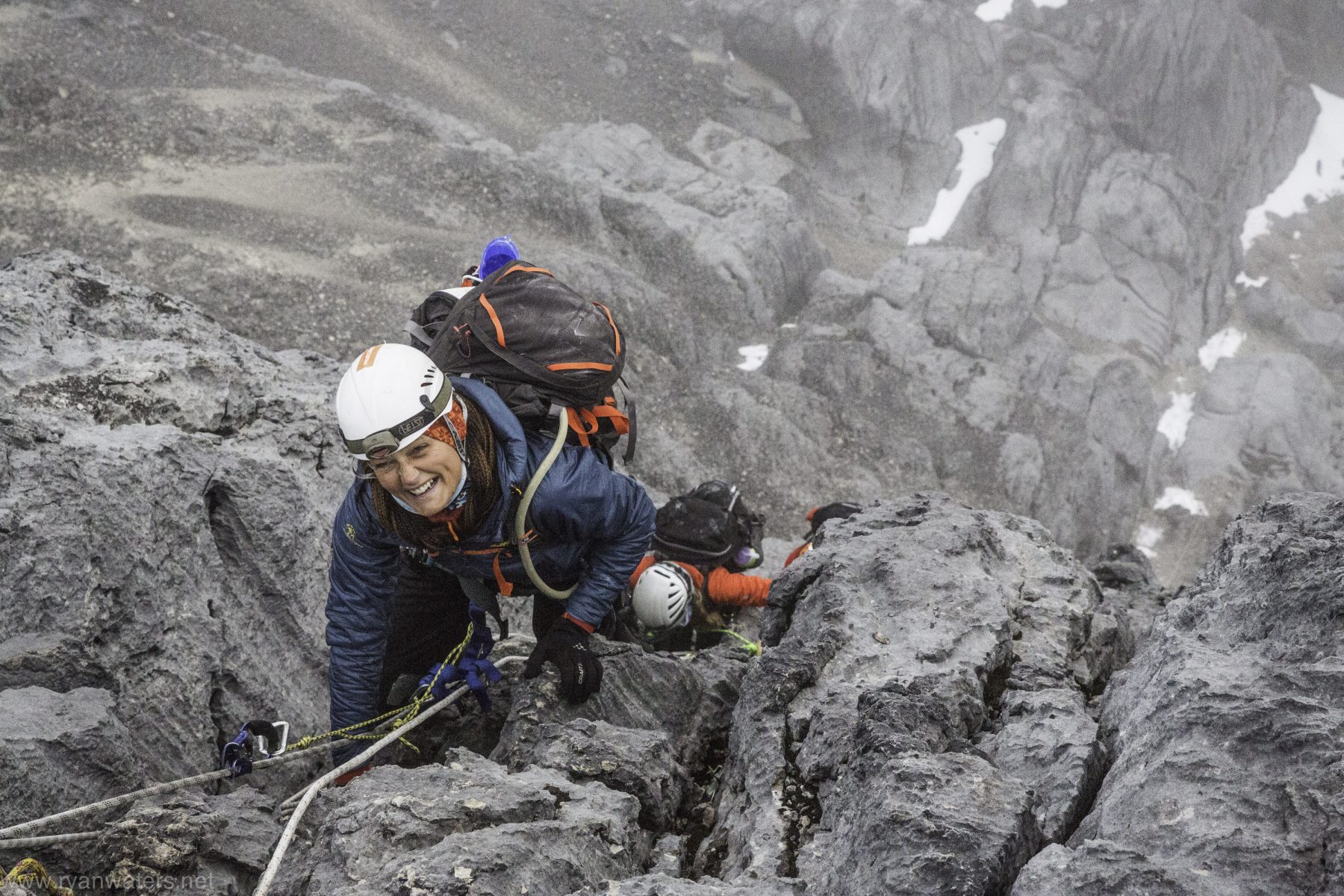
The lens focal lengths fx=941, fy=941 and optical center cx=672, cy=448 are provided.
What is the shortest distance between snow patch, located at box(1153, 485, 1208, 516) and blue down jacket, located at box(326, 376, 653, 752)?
32.9m

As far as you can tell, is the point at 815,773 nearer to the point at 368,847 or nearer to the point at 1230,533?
the point at 368,847

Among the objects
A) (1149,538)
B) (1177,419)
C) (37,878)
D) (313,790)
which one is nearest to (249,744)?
(313,790)

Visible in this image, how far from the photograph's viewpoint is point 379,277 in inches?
962

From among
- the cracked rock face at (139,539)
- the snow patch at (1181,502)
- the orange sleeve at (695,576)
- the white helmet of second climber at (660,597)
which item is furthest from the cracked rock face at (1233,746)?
the snow patch at (1181,502)

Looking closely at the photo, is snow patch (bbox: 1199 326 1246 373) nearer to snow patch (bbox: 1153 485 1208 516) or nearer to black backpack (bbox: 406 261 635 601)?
snow patch (bbox: 1153 485 1208 516)

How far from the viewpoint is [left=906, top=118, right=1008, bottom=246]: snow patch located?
45.9 m

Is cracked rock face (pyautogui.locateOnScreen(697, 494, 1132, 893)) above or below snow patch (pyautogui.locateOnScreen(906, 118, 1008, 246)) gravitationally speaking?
below

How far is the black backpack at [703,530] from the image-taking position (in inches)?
428

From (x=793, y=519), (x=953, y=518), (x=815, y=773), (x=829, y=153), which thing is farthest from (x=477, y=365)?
(x=829, y=153)

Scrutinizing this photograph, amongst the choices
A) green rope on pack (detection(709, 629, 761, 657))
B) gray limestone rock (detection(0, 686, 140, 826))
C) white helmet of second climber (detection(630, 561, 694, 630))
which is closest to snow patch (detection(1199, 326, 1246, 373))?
green rope on pack (detection(709, 629, 761, 657))

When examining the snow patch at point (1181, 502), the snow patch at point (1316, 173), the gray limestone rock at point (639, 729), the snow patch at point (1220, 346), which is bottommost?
the gray limestone rock at point (639, 729)

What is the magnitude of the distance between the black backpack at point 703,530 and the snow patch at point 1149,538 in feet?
85.8

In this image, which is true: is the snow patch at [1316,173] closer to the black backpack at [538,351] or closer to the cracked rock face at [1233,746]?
the cracked rock face at [1233,746]

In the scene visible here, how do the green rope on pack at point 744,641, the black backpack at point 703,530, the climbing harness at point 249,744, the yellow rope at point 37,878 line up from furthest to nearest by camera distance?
the black backpack at point 703,530 < the green rope on pack at point 744,641 < the climbing harness at point 249,744 < the yellow rope at point 37,878
